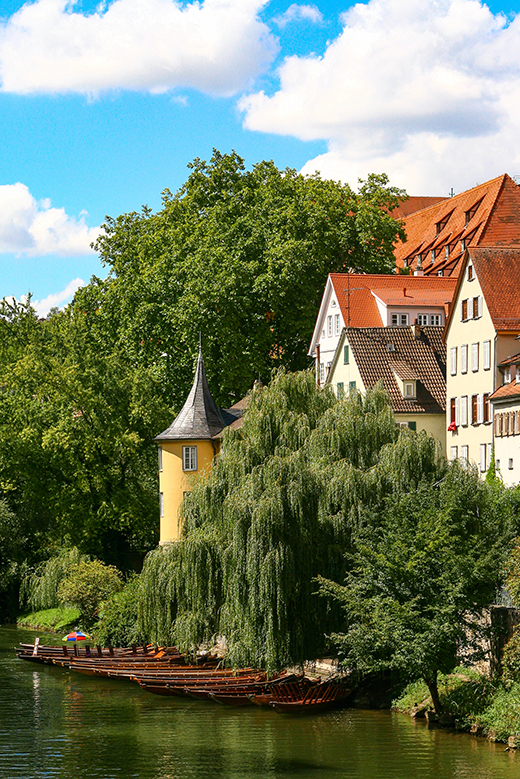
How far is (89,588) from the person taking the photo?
179 feet

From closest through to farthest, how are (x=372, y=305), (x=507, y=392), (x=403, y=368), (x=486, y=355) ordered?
(x=507, y=392) → (x=486, y=355) → (x=403, y=368) → (x=372, y=305)

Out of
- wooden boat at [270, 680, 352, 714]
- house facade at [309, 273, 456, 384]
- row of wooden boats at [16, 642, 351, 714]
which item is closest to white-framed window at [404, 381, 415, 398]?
house facade at [309, 273, 456, 384]

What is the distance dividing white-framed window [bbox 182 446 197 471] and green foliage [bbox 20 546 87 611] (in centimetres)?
730

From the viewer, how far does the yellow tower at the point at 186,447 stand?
183 feet

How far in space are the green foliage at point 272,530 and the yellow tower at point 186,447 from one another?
14185mm

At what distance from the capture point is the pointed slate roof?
5631 cm

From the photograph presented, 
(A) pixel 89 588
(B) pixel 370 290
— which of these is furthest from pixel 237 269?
(A) pixel 89 588

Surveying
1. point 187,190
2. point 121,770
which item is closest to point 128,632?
point 121,770

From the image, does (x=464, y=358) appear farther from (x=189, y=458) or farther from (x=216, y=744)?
(x=216, y=744)

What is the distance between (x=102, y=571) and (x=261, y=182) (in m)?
28.5

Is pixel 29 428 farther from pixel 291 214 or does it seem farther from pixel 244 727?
pixel 244 727

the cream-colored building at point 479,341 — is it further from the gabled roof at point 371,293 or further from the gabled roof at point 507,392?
the gabled roof at point 371,293

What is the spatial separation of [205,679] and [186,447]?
1964 centimetres

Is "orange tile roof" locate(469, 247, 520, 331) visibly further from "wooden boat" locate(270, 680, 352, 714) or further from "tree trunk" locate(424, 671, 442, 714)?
"tree trunk" locate(424, 671, 442, 714)
